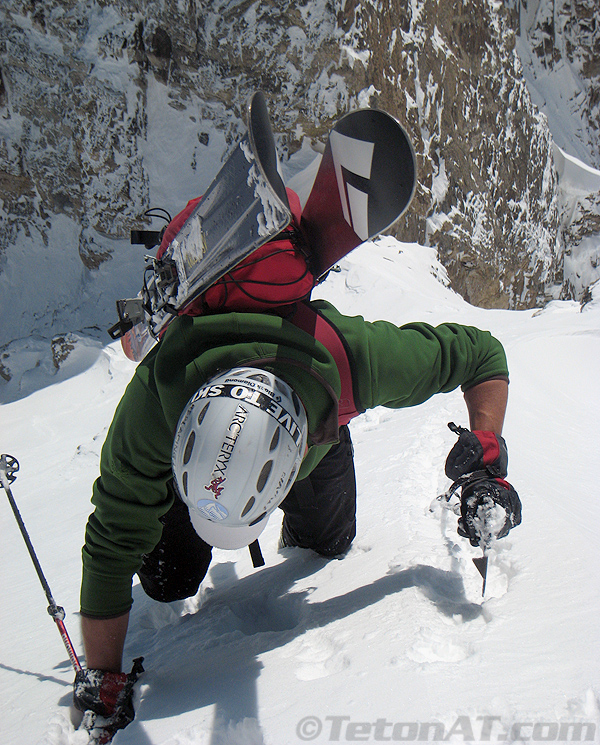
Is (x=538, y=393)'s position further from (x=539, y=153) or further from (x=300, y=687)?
(x=539, y=153)

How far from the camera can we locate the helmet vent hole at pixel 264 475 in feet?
3.44

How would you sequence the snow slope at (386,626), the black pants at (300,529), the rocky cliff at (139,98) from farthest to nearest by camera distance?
the rocky cliff at (139,98)
the black pants at (300,529)
the snow slope at (386,626)

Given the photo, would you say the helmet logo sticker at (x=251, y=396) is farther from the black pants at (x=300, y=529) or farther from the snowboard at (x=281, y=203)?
the black pants at (x=300, y=529)

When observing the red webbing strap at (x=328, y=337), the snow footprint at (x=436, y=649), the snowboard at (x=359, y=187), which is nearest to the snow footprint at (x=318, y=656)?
the snow footprint at (x=436, y=649)

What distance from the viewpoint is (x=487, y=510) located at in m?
1.34

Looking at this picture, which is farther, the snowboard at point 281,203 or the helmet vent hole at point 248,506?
the snowboard at point 281,203

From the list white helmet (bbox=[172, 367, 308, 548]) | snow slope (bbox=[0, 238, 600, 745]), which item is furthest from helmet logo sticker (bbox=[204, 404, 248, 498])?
snow slope (bbox=[0, 238, 600, 745])

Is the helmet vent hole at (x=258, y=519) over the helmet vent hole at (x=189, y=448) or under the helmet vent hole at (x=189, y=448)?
under

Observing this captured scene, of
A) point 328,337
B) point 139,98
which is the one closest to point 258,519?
point 328,337

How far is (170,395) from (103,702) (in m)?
0.75

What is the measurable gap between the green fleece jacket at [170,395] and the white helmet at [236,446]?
7cm

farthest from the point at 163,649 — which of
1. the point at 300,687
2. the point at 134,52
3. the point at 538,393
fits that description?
the point at 134,52

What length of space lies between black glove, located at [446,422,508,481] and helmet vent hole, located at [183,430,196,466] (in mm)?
750

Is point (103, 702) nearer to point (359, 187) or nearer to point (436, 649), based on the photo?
point (436, 649)
